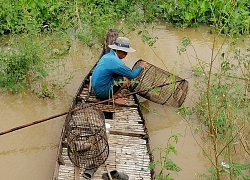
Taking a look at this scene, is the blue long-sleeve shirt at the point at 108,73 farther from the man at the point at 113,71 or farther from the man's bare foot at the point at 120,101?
the man's bare foot at the point at 120,101

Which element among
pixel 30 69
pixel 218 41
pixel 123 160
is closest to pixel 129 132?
pixel 123 160

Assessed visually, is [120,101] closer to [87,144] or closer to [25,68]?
[87,144]

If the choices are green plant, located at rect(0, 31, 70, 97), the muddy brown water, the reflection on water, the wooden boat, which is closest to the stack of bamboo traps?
the wooden boat

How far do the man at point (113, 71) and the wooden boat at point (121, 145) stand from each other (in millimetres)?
250

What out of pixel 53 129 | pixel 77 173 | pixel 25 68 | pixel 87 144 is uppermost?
pixel 25 68

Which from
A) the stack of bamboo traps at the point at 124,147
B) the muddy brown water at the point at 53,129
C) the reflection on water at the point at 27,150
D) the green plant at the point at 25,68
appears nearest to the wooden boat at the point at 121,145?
the stack of bamboo traps at the point at 124,147

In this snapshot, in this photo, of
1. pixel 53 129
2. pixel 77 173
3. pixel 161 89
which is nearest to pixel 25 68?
pixel 53 129

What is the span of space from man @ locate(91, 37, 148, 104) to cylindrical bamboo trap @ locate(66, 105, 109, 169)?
769 millimetres

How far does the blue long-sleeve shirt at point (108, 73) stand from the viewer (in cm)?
606

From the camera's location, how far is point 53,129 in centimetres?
642

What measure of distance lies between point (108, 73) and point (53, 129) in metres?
1.31

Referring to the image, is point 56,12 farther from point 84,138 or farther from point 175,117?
point 84,138

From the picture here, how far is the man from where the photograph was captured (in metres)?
6.07

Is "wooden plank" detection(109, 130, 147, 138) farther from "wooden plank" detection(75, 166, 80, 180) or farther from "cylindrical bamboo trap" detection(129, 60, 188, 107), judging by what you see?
"cylindrical bamboo trap" detection(129, 60, 188, 107)
